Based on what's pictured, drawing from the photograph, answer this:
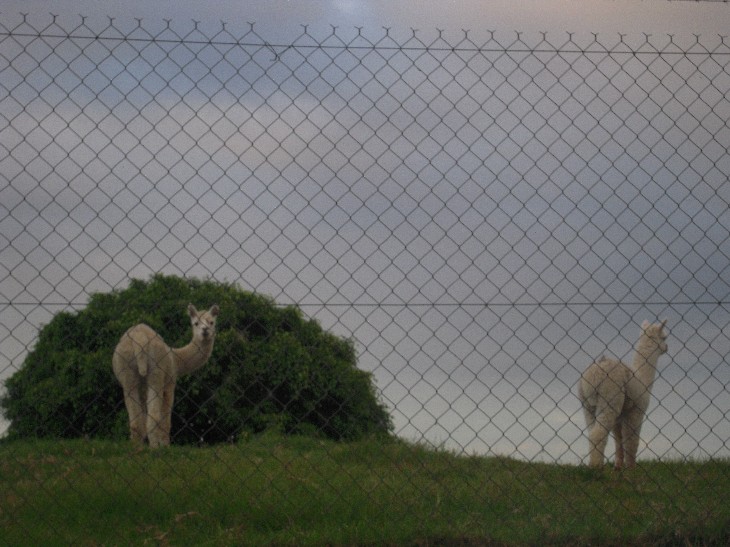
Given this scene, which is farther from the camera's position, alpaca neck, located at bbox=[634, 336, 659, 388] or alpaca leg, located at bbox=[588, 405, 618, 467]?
alpaca neck, located at bbox=[634, 336, 659, 388]

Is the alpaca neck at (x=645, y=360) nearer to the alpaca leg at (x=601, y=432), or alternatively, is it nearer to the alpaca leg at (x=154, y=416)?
the alpaca leg at (x=601, y=432)

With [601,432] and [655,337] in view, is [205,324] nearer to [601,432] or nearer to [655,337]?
[601,432]

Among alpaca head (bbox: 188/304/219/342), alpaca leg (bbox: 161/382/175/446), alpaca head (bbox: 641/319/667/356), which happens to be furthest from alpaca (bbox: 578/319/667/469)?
alpaca leg (bbox: 161/382/175/446)

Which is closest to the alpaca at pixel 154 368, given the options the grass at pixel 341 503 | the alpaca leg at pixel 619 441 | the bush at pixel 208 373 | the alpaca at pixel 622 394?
the bush at pixel 208 373

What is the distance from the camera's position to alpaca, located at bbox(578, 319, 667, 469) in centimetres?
868

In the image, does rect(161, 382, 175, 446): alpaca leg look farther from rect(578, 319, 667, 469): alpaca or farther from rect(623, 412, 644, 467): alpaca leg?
rect(623, 412, 644, 467): alpaca leg

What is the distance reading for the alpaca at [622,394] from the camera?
28.5ft

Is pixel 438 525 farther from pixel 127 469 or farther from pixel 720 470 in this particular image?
pixel 720 470

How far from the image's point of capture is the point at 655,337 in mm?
8688

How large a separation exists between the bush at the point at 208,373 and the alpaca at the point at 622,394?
225 centimetres

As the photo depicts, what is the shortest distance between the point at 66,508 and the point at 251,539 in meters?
1.37

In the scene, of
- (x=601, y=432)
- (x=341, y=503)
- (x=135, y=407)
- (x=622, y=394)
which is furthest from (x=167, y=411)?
(x=622, y=394)

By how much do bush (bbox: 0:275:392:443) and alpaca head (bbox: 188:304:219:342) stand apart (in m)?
0.62

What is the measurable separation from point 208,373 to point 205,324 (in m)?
1.08
